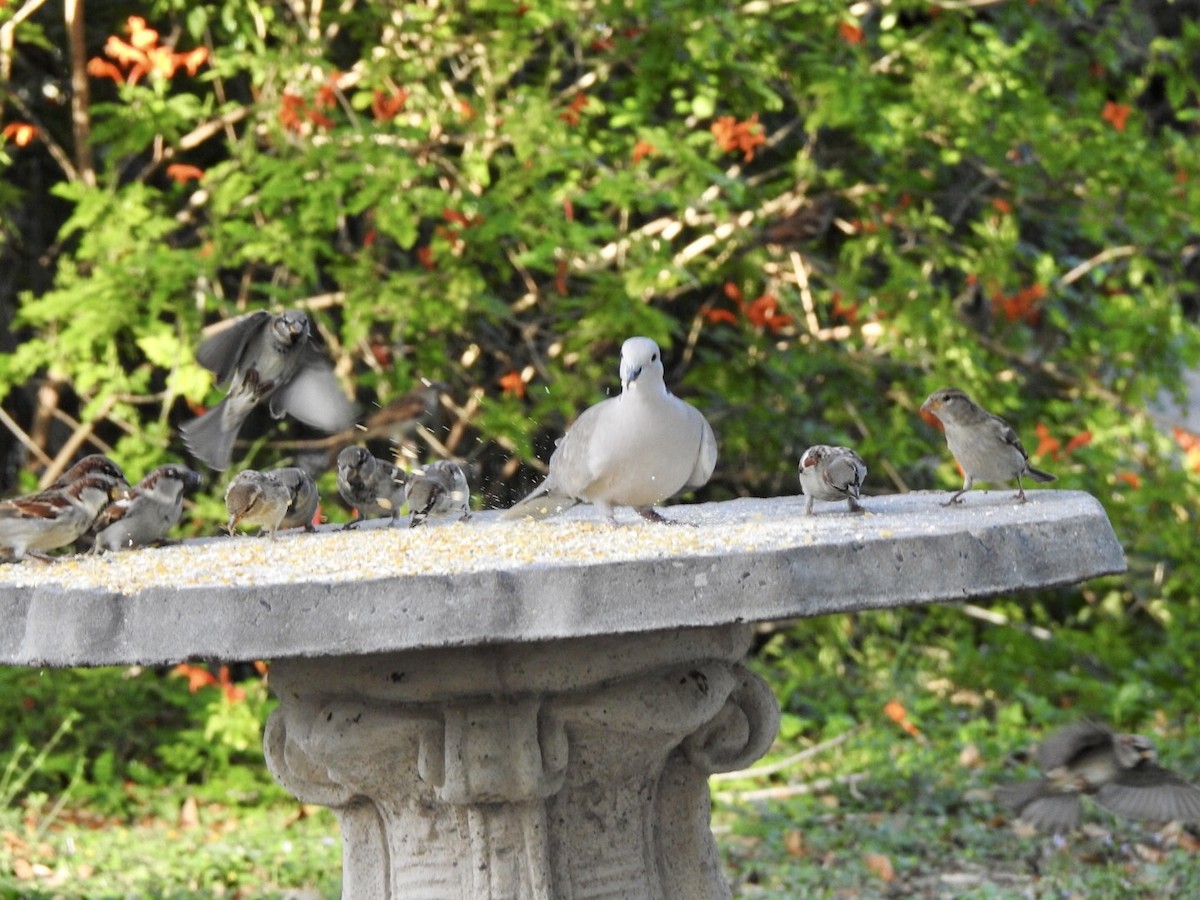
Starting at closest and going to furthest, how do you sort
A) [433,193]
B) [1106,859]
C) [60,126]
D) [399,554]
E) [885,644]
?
[399,554]
[1106,859]
[433,193]
[60,126]
[885,644]

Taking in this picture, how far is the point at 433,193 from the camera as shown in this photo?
736 cm

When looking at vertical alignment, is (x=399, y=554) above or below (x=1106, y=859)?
above

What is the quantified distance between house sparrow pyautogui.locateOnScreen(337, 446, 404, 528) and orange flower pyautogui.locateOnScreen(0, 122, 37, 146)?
303cm

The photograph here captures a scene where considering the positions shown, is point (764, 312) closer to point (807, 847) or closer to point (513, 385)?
point (513, 385)

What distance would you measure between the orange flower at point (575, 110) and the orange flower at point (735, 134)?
57 cm

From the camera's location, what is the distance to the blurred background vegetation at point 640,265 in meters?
7.56

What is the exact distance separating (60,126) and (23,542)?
16.0 feet

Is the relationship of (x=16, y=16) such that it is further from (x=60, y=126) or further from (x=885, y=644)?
(x=885, y=644)

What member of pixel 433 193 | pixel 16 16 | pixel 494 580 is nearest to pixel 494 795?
pixel 494 580

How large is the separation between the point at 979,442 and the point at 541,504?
1.15m

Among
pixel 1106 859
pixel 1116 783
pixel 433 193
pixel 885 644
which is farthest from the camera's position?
pixel 885 644

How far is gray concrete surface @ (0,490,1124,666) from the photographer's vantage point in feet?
10.7

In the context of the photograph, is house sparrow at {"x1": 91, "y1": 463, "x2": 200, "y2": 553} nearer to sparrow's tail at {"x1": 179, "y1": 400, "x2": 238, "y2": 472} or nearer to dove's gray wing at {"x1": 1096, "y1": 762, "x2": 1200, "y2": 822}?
sparrow's tail at {"x1": 179, "y1": 400, "x2": 238, "y2": 472}

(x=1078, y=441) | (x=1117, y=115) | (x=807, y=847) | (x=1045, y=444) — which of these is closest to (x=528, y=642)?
(x=807, y=847)
